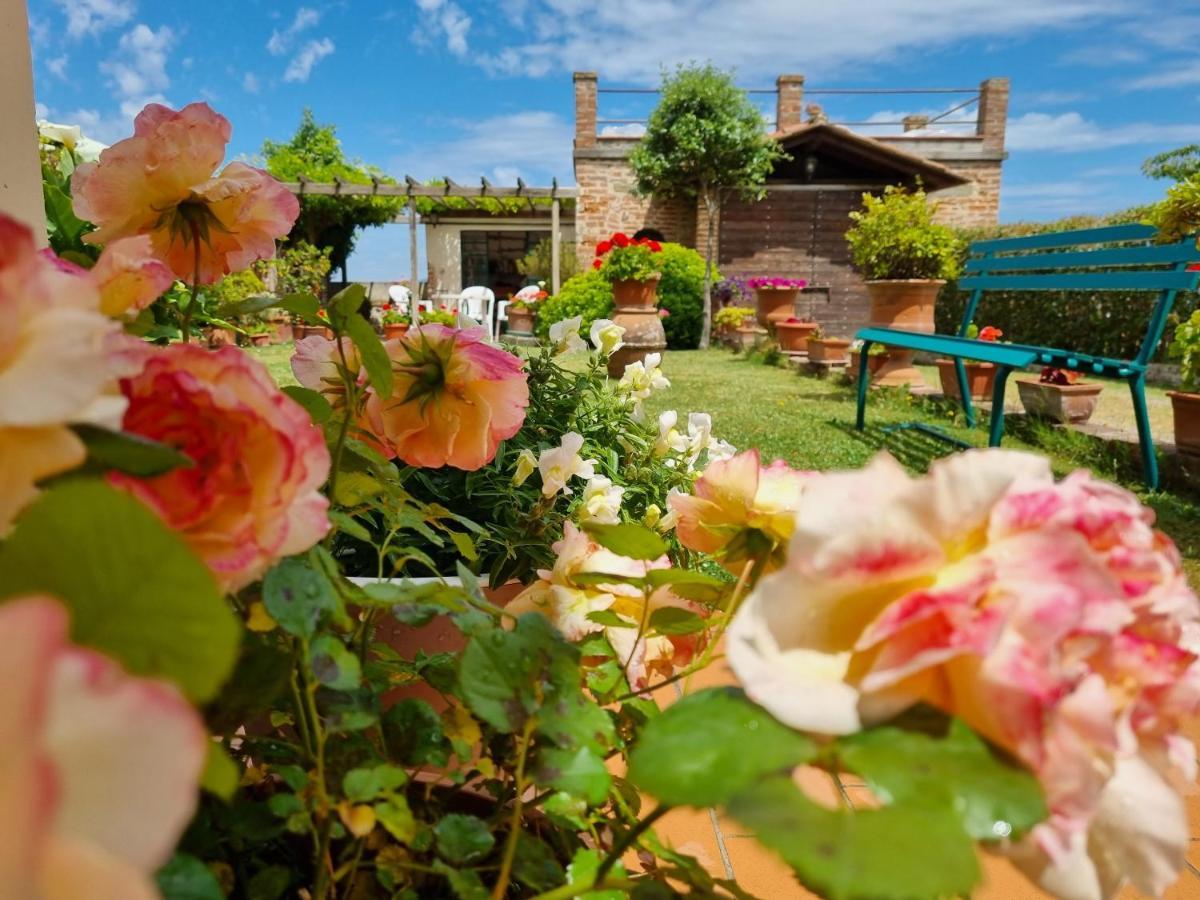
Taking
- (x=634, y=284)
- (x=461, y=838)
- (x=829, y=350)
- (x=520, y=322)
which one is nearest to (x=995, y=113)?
(x=520, y=322)

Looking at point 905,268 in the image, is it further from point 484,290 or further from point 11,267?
point 484,290

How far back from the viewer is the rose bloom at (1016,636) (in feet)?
0.77

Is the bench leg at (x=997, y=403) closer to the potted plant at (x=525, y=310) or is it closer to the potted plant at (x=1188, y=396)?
the potted plant at (x=1188, y=396)

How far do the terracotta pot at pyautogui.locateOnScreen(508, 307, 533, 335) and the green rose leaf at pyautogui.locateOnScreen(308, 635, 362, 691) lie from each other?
11900 mm

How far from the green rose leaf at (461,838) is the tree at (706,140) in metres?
11.5

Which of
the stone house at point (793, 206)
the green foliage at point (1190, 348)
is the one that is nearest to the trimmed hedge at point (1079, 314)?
the stone house at point (793, 206)

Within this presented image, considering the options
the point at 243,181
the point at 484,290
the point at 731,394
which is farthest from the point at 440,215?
the point at 243,181

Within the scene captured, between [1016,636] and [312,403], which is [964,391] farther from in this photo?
[1016,636]

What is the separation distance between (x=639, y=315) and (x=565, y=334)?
7.02m

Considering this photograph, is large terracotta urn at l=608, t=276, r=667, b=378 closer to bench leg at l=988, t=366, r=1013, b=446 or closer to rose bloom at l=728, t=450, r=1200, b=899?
bench leg at l=988, t=366, r=1013, b=446

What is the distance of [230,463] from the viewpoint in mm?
272

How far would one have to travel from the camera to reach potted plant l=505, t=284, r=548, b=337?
12000 mm

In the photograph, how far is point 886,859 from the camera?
0.20 meters

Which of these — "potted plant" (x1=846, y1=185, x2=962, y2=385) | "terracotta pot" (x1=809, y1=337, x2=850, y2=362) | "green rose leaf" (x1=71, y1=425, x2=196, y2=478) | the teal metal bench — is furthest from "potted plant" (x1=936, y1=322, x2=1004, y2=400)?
"green rose leaf" (x1=71, y1=425, x2=196, y2=478)
